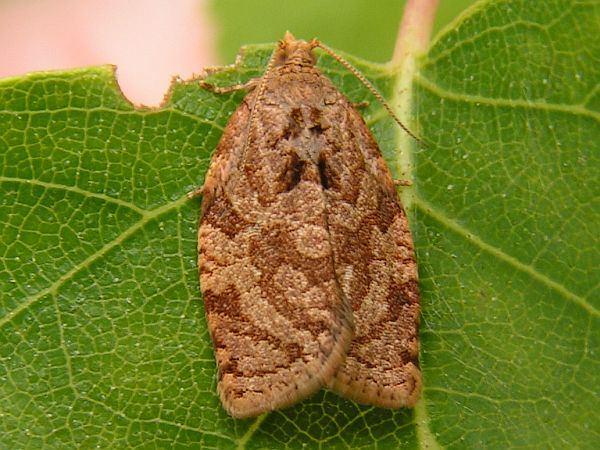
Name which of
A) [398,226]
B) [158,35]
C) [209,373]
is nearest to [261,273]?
[209,373]

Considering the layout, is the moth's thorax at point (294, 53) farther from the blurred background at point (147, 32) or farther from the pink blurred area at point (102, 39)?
the pink blurred area at point (102, 39)

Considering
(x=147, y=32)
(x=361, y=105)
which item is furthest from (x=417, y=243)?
(x=147, y=32)

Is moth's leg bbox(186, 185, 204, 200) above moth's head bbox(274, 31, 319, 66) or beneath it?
beneath

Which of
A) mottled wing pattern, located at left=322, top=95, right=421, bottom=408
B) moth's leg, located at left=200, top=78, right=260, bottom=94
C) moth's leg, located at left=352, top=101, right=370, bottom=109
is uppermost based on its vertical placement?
moth's leg, located at left=200, top=78, right=260, bottom=94

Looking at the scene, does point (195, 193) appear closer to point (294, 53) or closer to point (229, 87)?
point (229, 87)

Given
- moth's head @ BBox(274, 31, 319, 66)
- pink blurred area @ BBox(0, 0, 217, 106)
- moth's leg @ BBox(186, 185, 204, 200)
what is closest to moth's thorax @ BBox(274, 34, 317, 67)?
moth's head @ BBox(274, 31, 319, 66)

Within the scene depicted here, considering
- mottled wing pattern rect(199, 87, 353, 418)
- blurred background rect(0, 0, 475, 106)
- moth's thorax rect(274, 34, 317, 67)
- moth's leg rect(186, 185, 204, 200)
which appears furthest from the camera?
blurred background rect(0, 0, 475, 106)

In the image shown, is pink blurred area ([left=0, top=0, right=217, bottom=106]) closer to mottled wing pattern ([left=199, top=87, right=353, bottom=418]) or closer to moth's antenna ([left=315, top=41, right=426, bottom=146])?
moth's antenna ([left=315, top=41, right=426, bottom=146])
